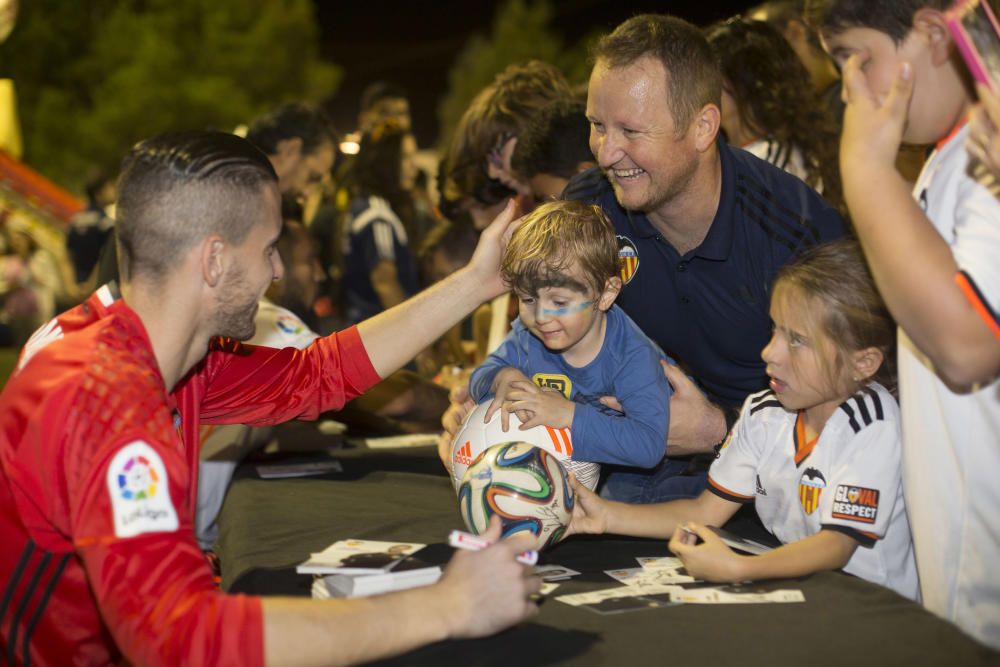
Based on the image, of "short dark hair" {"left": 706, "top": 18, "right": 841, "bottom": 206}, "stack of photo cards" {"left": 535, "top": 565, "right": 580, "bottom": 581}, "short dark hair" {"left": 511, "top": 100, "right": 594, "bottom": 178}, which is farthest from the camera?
"short dark hair" {"left": 706, "top": 18, "right": 841, "bottom": 206}

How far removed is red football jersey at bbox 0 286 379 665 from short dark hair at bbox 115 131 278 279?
159 millimetres

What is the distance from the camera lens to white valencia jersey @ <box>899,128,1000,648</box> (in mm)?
2168

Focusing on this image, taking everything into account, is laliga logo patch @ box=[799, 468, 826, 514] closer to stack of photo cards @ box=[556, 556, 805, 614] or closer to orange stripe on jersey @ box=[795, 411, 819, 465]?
orange stripe on jersey @ box=[795, 411, 819, 465]

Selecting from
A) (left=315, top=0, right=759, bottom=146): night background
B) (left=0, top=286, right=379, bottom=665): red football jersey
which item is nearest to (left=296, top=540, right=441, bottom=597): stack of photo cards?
(left=0, top=286, right=379, bottom=665): red football jersey

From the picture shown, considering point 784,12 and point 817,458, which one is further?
point 784,12

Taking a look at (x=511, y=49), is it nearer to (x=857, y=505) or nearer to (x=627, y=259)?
(x=627, y=259)

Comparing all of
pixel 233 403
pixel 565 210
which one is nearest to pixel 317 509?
pixel 233 403

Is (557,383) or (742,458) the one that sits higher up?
(557,383)

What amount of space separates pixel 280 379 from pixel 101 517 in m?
1.27

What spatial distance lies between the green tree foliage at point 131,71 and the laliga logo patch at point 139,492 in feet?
95.6

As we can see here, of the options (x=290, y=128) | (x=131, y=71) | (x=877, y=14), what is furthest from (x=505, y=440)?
(x=131, y=71)

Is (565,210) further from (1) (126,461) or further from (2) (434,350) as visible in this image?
(2) (434,350)

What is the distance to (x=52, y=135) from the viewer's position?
30578mm

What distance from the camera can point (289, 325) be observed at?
4.43 metres
